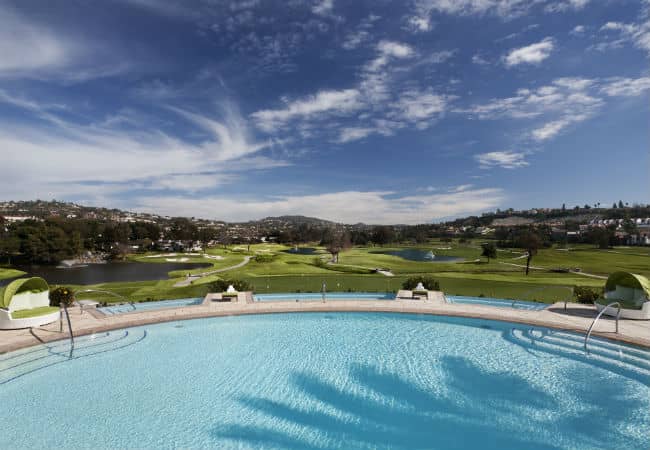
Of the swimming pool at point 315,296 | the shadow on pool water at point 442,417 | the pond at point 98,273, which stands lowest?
the pond at point 98,273

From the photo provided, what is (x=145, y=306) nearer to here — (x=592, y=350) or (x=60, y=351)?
(x=60, y=351)

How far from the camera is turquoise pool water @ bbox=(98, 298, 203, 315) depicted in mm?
16153

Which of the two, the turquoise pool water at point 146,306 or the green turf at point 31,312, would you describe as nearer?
the green turf at point 31,312

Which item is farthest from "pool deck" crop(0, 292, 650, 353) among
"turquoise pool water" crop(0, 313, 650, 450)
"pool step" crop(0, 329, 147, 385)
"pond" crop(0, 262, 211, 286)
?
"pond" crop(0, 262, 211, 286)

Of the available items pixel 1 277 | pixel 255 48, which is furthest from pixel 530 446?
pixel 1 277

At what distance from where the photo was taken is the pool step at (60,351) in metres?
9.98

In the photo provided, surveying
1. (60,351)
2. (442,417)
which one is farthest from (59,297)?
(442,417)

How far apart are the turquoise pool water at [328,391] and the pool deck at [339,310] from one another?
26.4 inches

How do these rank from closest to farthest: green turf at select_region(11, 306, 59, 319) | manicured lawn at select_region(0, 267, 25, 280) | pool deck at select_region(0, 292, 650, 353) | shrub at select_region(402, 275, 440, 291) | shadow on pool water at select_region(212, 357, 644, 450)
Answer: shadow on pool water at select_region(212, 357, 644, 450) → pool deck at select_region(0, 292, 650, 353) → green turf at select_region(11, 306, 59, 319) → shrub at select_region(402, 275, 440, 291) → manicured lawn at select_region(0, 267, 25, 280)

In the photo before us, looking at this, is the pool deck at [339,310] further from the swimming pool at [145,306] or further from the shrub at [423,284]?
the shrub at [423,284]

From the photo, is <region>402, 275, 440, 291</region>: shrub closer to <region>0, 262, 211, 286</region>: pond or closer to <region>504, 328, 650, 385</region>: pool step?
<region>504, 328, 650, 385</region>: pool step

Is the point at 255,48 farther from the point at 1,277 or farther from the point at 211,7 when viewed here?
the point at 1,277

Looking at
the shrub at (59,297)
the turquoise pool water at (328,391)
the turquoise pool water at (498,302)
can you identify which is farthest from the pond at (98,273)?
the turquoise pool water at (498,302)

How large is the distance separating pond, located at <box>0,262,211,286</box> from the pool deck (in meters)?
28.3
